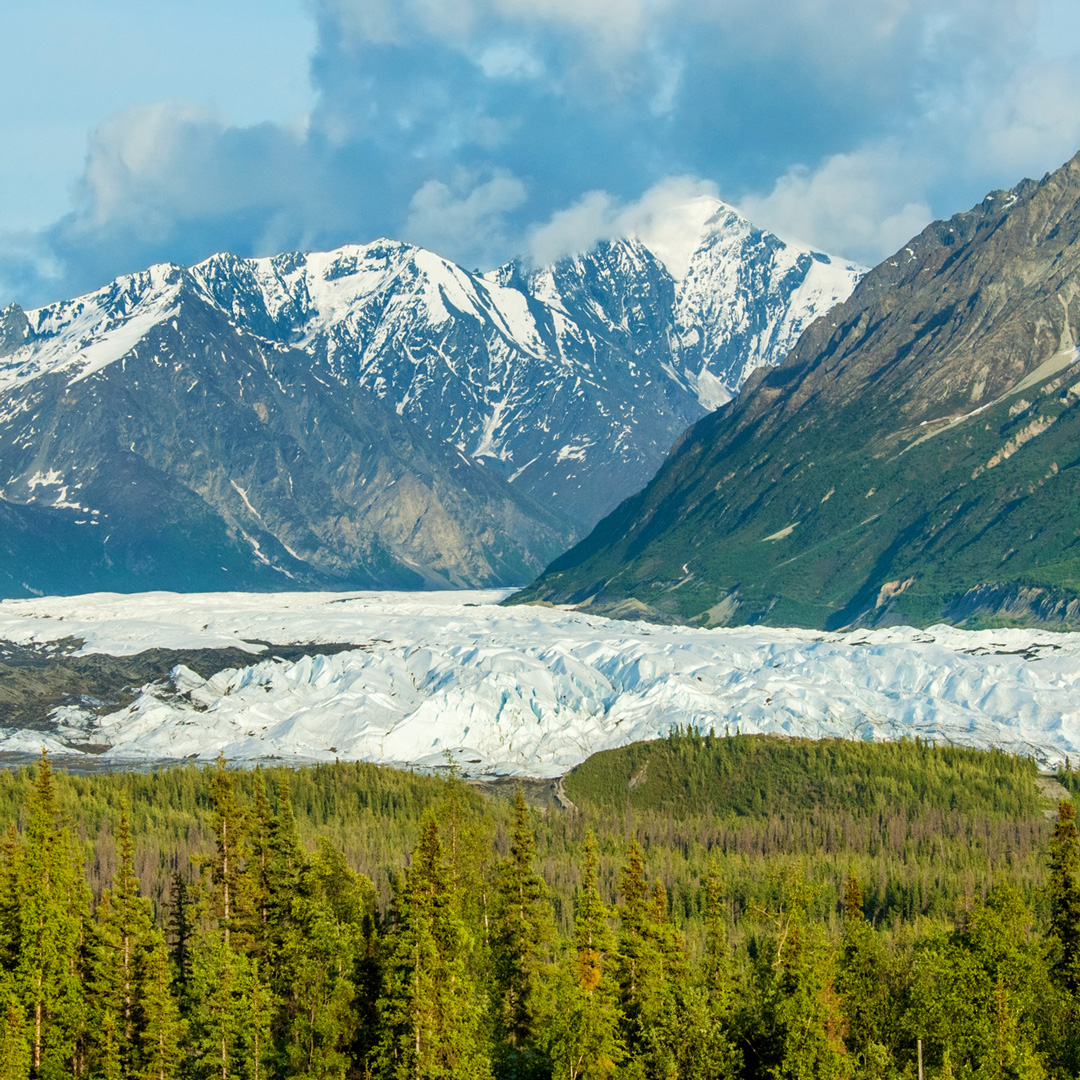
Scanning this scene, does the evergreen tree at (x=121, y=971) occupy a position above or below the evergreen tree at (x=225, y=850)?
below

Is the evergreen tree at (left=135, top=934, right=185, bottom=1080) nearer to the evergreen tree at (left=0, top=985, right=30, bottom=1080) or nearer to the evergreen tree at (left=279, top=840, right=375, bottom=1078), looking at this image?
the evergreen tree at (left=0, top=985, right=30, bottom=1080)

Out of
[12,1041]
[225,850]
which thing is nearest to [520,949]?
[225,850]

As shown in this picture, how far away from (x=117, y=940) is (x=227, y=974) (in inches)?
330


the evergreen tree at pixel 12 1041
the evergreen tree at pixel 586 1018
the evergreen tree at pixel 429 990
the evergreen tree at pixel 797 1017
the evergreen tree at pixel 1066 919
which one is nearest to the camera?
the evergreen tree at pixel 797 1017

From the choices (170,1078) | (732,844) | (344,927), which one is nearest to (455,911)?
(344,927)

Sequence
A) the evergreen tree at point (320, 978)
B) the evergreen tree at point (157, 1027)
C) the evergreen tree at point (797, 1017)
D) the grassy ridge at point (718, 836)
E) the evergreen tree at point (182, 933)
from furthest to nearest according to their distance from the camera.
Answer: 1. the grassy ridge at point (718, 836)
2. the evergreen tree at point (182, 933)
3. the evergreen tree at point (157, 1027)
4. the evergreen tree at point (320, 978)
5. the evergreen tree at point (797, 1017)

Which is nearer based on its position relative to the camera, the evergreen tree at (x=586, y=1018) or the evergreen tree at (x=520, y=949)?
the evergreen tree at (x=586, y=1018)

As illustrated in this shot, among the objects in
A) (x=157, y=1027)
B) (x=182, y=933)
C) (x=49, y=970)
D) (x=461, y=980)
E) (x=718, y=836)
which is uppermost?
(x=718, y=836)

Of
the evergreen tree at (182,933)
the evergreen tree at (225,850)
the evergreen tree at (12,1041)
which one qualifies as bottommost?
the evergreen tree at (12,1041)

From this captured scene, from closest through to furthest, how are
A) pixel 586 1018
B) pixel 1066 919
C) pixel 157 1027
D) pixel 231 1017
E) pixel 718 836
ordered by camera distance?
1. pixel 586 1018
2. pixel 231 1017
3. pixel 157 1027
4. pixel 1066 919
5. pixel 718 836

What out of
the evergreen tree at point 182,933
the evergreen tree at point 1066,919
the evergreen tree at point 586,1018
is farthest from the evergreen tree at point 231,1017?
the evergreen tree at point 1066,919

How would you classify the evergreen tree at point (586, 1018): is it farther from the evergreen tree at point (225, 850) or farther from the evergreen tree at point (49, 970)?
the evergreen tree at point (49, 970)

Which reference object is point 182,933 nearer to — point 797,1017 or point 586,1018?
point 586,1018

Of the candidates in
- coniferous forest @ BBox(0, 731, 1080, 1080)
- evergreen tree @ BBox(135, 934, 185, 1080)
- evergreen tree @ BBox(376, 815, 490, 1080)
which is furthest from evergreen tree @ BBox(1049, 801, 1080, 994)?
evergreen tree @ BBox(135, 934, 185, 1080)
